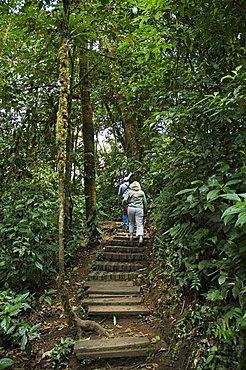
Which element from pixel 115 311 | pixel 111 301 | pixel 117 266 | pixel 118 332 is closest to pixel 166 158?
pixel 117 266

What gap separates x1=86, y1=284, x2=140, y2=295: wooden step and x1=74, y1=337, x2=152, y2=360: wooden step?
1.36 m

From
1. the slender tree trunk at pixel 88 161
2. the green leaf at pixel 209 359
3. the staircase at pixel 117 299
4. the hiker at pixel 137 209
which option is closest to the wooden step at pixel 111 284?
the staircase at pixel 117 299

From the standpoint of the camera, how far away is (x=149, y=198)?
9.02 m

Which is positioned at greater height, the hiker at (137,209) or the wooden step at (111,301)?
the hiker at (137,209)

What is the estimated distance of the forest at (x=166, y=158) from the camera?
299cm

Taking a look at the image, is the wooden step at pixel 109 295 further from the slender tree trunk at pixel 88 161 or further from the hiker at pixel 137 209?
the slender tree trunk at pixel 88 161

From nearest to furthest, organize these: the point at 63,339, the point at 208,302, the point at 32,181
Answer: the point at 208,302, the point at 63,339, the point at 32,181

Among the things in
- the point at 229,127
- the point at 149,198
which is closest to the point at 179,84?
the point at 229,127

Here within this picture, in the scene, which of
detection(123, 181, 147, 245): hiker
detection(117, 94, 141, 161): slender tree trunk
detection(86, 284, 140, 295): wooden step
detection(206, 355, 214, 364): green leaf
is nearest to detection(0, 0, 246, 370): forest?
detection(206, 355, 214, 364): green leaf

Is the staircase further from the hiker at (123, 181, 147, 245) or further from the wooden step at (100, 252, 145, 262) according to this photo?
the hiker at (123, 181, 147, 245)

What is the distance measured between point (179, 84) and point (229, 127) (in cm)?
134

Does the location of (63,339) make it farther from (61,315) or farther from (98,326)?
(61,315)

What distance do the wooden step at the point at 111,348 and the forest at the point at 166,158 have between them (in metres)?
0.41

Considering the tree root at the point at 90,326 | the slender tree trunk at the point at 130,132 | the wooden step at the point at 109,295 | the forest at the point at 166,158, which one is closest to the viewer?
the forest at the point at 166,158
